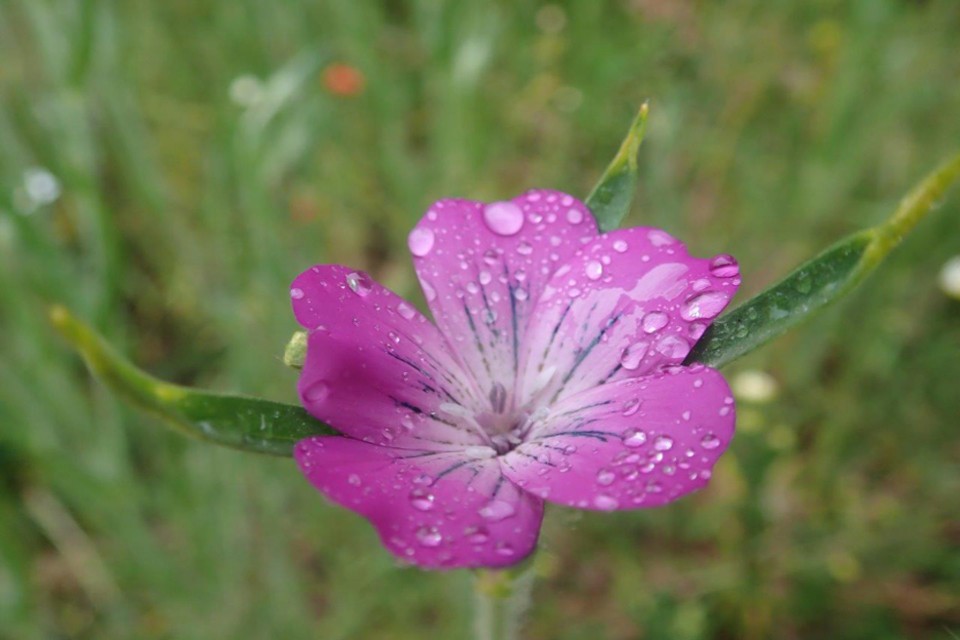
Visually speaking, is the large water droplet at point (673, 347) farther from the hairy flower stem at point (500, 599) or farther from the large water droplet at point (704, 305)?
the hairy flower stem at point (500, 599)

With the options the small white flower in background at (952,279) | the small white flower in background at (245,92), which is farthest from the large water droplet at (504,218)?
the small white flower in background at (952,279)

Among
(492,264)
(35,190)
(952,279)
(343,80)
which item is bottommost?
(492,264)

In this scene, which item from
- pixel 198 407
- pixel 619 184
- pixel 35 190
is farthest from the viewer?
pixel 35 190

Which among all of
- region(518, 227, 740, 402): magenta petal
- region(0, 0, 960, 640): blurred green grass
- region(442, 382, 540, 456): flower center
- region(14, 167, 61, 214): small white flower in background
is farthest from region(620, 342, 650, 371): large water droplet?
region(14, 167, 61, 214): small white flower in background

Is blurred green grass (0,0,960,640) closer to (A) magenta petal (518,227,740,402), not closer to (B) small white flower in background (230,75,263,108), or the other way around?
(B) small white flower in background (230,75,263,108)

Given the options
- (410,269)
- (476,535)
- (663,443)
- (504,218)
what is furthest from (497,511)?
(410,269)

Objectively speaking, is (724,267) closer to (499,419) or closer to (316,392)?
(499,419)

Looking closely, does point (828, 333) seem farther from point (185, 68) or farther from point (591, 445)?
point (185, 68)
